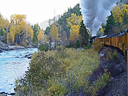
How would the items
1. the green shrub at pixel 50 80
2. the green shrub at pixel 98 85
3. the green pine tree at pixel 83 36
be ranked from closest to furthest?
the green shrub at pixel 50 80
the green shrub at pixel 98 85
the green pine tree at pixel 83 36

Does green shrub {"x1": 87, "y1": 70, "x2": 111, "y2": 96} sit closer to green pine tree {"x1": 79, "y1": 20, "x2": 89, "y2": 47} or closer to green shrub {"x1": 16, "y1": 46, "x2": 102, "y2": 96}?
green shrub {"x1": 16, "y1": 46, "x2": 102, "y2": 96}

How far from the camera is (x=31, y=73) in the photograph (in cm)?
1073

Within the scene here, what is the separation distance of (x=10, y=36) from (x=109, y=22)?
130 feet

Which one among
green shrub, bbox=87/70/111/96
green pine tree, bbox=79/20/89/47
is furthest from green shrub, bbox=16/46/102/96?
green pine tree, bbox=79/20/89/47

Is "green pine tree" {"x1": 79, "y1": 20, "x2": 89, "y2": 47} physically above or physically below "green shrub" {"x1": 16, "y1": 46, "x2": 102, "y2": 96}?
above

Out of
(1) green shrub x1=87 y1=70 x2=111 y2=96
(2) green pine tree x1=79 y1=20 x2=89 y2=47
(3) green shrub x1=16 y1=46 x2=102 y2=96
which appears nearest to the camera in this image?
(3) green shrub x1=16 y1=46 x2=102 y2=96

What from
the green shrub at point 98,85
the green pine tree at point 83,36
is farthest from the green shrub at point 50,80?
the green pine tree at point 83,36

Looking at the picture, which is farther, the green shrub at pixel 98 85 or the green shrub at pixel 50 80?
the green shrub at pixel 98 85

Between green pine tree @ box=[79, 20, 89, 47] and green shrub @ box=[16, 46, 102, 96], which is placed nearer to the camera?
green shrub @ box=[16, 46, 102, 96]

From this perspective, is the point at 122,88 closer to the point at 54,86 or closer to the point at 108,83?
the point at 108,83

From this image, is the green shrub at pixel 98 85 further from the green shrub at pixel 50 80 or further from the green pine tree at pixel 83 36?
the green pine tree at pixel 83 36

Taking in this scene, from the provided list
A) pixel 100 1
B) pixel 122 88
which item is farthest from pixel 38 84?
pixel 100 1

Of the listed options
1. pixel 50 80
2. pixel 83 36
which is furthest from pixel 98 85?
pixel 83 36

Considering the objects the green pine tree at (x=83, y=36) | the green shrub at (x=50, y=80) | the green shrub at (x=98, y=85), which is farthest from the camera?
the green pine tree at (x=83, y=36)
